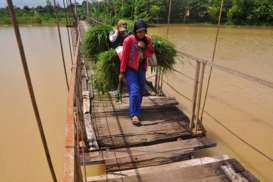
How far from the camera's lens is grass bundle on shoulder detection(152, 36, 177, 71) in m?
2.85

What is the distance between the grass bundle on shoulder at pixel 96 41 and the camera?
3.37 meters

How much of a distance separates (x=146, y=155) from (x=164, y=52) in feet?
4.26

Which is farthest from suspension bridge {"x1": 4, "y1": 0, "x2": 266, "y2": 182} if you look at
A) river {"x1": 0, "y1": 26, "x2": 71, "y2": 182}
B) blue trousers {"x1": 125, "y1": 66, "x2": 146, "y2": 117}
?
river {"x1": 0, "y1": 26, "x2": 71, "y2": 182}

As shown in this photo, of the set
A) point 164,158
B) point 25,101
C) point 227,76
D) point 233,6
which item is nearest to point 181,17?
point 233,6

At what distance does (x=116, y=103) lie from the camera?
302 cm

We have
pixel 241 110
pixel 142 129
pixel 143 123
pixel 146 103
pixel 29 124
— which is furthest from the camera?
pixel 241 110

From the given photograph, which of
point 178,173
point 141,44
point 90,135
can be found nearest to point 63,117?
point 90,135

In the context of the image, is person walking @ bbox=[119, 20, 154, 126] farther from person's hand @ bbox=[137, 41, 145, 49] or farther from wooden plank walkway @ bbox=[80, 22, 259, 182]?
wooden plank walkway @ bbox=[80, 22, 259, 182]

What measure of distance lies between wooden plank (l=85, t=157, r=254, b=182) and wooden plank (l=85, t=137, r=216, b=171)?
87 millimetres

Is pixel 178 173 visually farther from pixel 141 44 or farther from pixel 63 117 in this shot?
pixel 63 117

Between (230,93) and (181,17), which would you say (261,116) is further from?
(181,17)

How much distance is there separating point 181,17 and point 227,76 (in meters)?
16.5

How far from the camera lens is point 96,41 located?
339 cm

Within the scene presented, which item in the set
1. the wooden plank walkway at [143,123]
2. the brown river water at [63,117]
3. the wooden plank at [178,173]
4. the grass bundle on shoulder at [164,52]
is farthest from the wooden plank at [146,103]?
the wooden plank at [178,173]
